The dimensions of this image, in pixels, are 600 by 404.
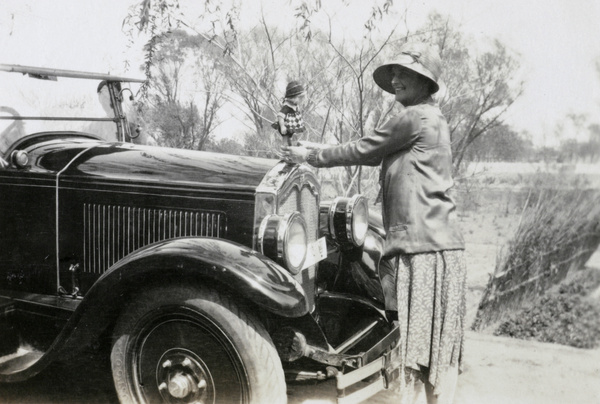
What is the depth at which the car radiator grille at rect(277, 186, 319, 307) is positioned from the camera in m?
2.65

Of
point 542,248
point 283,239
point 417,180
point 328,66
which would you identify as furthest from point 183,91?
point 542,248

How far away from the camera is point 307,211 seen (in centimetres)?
287

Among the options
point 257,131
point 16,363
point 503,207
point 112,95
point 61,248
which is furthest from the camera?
point 503,207

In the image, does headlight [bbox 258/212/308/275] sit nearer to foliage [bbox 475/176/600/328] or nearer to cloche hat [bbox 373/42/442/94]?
cloche hat [bbox 373/42/442/94]

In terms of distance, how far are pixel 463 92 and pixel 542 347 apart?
197 cm

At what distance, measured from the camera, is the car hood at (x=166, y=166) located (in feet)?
8.54

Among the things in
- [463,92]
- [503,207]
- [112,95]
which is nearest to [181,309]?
[112,95]

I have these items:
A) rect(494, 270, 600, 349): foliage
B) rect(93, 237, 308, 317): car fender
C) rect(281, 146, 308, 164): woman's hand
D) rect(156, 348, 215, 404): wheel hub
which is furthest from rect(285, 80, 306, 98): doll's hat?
rect(494, 270, 600, 349): foliage

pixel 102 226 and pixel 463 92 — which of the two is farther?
pixel 463 92

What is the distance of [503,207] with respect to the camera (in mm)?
4770

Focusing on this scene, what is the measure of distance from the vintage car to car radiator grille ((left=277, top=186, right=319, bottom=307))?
11 mm

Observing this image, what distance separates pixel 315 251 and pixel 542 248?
1.99m

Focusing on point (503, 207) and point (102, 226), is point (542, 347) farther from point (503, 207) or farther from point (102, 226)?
point (102, 226)

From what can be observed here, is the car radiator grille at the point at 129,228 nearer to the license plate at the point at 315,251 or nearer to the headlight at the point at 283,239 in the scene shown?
the headlight at the point at 283,239
